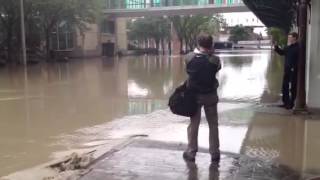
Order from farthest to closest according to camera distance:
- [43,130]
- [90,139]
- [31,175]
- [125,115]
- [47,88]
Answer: [47,88] → [125,115] → [43,130] → [90,139] → [31,175]

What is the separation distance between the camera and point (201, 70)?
726 cm

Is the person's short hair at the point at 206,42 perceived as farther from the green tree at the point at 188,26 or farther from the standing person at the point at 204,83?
the green tree at the point at 188,26

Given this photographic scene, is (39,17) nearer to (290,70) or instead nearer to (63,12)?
(63,12)

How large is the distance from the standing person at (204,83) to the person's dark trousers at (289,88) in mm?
5322

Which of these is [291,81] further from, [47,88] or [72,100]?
[47,88]

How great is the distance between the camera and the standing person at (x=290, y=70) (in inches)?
478

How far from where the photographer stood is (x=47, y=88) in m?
21.4

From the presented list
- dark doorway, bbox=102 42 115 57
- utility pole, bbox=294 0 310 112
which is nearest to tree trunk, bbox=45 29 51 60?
dark doorway, bbox=102 42 115 57

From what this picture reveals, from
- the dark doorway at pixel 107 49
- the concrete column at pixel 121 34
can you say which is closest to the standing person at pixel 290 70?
the dark doorway at pixel 107 49

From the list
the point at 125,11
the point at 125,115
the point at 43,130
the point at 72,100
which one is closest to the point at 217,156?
the point at 43,130

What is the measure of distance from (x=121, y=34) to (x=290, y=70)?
7254 cm

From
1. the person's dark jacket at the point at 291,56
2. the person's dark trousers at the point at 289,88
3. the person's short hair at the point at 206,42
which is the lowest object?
the person's dark trousers at the point at 289,88

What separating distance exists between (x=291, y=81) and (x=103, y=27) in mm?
66484

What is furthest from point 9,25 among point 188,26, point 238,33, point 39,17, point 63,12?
point 238,33
